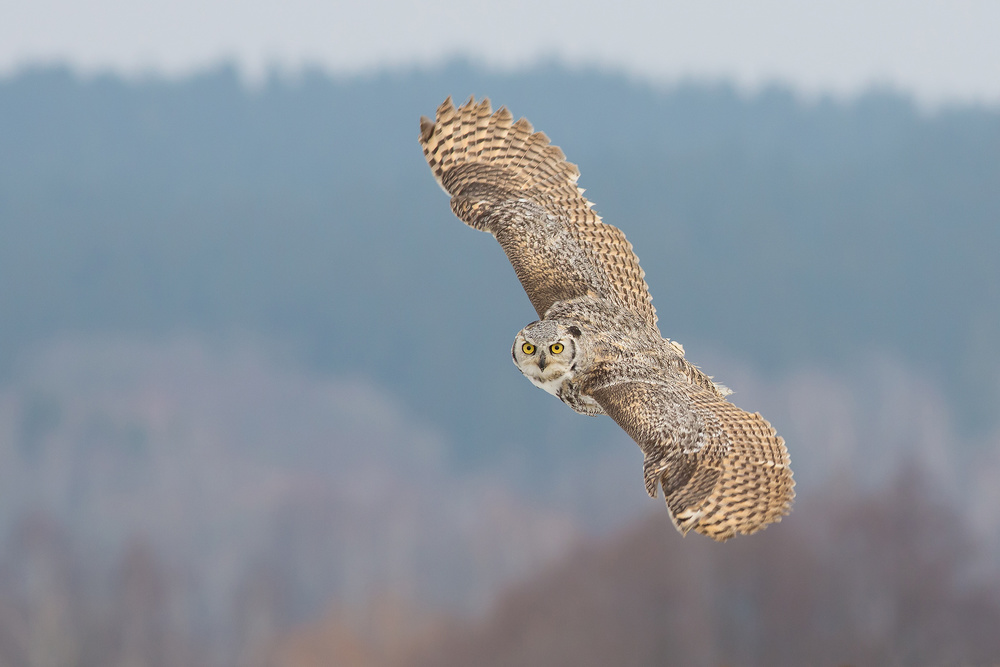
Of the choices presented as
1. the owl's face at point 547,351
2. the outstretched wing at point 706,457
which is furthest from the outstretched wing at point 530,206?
the outstretched wing at point 706,457

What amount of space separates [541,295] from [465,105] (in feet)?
5.43

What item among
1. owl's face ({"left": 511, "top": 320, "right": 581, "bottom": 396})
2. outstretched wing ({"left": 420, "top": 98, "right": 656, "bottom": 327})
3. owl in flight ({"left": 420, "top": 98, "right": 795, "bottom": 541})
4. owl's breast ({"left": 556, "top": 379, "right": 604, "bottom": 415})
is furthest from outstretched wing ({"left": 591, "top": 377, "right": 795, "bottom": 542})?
outstretched wing ({"left": 420, "top": 98, "right": 656, "bottom": 327})

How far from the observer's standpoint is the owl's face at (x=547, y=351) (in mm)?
6520

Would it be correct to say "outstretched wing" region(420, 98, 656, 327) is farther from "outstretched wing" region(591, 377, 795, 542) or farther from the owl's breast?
"outstretched wing" region(591, 377, 795, 542)

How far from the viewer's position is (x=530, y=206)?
25.1 feet

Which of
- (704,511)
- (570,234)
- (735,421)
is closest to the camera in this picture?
(704,511)

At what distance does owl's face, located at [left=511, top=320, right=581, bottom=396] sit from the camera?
6520 mm

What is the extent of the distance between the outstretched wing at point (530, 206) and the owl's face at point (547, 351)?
74 centimetres

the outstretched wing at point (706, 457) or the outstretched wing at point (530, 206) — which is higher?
the outstretched wing at point (530, 206)

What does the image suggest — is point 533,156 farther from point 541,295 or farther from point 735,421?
point 735,421

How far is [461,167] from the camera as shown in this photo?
25.9ft

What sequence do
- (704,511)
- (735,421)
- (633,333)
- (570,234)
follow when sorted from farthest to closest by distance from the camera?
1. (570,234)
2. (633,333)
3. (735,421)
4. (704,511)

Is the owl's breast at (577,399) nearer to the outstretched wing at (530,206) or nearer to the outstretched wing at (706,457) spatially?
the outstretched wing at (706,457)

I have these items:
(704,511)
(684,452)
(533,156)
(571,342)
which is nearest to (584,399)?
(571,342)
